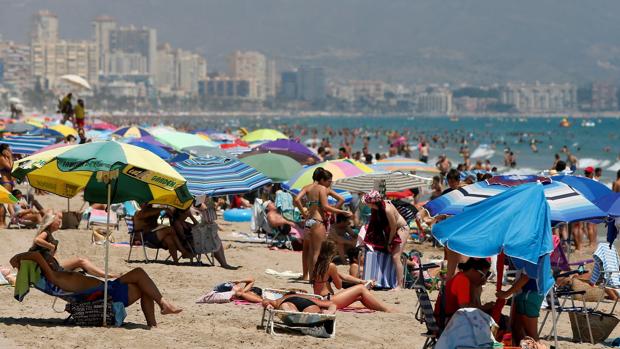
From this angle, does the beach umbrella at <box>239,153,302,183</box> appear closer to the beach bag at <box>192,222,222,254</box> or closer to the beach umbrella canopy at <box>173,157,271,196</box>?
the beach umbrella canopy at <box>173,157,271,196</box>

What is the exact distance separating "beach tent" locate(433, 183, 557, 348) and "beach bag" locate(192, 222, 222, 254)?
5452mm

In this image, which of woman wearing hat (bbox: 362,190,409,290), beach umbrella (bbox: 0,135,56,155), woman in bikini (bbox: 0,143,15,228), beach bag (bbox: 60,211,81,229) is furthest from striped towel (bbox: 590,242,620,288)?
beach umbrella (bbox: 0,135,56,155)

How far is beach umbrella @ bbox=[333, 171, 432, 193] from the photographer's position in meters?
13.8

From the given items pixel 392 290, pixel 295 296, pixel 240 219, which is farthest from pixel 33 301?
pixel 240 219

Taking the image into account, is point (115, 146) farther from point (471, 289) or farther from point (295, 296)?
point (471, 289)

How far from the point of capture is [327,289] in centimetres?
934

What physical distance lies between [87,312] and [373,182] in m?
6.05

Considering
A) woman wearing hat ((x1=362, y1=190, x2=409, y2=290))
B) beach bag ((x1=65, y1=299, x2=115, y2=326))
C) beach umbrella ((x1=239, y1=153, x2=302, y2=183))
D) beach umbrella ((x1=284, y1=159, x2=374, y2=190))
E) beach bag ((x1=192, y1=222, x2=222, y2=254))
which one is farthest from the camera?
beach umbrella ((x1=239, y1=153, x2=302, y2=183))

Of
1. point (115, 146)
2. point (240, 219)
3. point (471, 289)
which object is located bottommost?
point (240, 219)

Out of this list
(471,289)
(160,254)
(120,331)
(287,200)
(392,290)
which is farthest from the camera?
(287,200)

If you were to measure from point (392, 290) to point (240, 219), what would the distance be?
871 centimetres

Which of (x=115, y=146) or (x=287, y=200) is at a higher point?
(x=115, y=146)

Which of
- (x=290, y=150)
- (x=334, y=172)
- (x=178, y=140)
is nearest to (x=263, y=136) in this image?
(x=178, y=140)

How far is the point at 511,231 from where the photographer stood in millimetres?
6871
